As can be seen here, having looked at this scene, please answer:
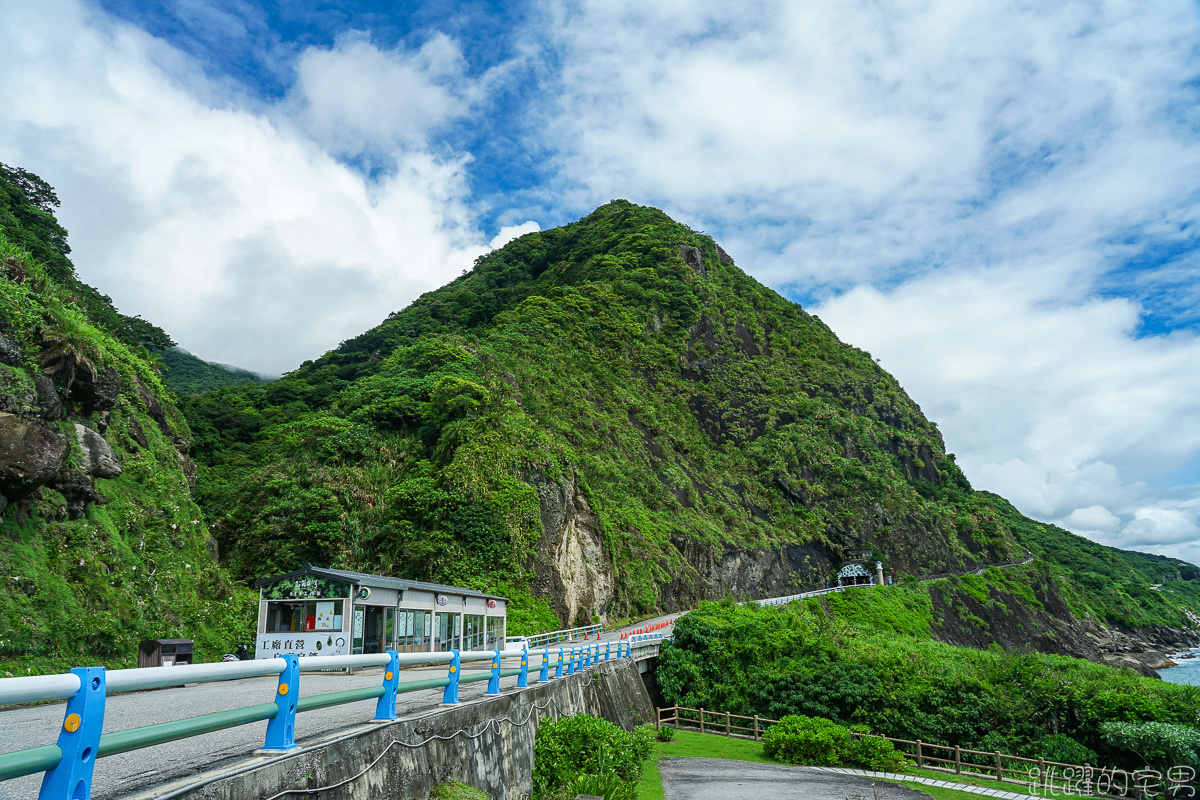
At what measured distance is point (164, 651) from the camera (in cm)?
1466

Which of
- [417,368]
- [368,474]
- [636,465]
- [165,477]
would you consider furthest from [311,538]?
[636,465]

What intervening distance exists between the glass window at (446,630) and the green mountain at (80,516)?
7.74 m

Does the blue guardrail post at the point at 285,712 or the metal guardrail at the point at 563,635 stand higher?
the blue guardrail post at the point at 285,712

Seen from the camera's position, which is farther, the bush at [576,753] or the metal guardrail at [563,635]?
the metal guardrail at [563,635]

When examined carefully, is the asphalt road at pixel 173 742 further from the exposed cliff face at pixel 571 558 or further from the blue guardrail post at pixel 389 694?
the exposed cliff face at pixel 571 558

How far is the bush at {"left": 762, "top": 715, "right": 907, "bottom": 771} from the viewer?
2298 centimetres

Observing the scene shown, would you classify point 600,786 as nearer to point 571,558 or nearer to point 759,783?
point 759,783

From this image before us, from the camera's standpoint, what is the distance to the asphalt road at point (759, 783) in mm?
18297

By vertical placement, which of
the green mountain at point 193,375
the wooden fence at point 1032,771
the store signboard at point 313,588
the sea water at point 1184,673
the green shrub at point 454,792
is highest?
the green mountain at point 193,375

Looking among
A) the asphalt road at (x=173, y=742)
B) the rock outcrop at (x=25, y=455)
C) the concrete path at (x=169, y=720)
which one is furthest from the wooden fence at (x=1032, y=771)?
the rock outcrop at (x=25, y=455)

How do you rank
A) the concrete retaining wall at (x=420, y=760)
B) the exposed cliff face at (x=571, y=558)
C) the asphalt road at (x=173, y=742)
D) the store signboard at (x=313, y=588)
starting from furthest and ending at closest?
1. the exposed cliff face at (x=571, y=558)
2. the store signboard at (x=313, y=588)
3. the concrete retaining wall at (x=420, y=760)
4. the asphalt road at (x=173, y=742)

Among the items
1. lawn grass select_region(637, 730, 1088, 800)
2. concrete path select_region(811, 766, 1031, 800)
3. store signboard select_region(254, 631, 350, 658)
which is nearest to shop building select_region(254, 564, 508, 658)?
store signboard select_region(254, 631, 350, 658)

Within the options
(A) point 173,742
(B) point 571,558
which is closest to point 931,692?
(B) point 571,558

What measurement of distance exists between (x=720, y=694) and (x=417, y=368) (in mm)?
32934
